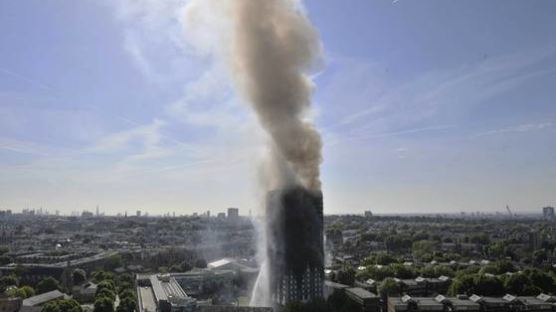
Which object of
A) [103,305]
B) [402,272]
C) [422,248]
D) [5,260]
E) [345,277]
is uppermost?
[422,248]

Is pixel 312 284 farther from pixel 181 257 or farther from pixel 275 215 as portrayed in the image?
pixel 181 257

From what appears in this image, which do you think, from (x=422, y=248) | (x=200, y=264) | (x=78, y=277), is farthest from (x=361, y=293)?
(x=422, y=248)

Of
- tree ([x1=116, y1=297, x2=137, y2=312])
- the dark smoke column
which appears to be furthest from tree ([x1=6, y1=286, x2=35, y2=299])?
the dark smoke column

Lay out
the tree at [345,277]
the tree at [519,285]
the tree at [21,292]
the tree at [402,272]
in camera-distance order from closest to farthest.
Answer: the tree at [519,285]
the tree at [21,292]
the tree at [345,277]
the tree at [402,272]

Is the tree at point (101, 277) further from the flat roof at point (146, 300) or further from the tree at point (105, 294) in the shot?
the tree at point (105, 294)

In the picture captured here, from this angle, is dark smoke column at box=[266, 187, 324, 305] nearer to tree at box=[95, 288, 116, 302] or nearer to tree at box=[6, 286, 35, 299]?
tree at box=[95, 288, 116, 302]

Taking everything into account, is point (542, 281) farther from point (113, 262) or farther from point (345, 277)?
point (113, 262)

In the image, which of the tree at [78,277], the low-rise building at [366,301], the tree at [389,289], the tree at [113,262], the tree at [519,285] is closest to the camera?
the low-rise building at [366,301]

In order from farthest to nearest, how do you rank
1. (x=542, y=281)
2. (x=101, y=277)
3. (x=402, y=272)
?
1. (x=101, y=277)
2. (x=402, y=272)
3. (x=542, y=281)

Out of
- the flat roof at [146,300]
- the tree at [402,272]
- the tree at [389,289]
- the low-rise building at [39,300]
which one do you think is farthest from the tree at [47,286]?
the tree at [402,272]
